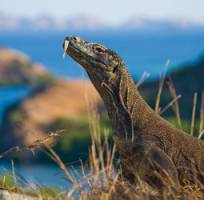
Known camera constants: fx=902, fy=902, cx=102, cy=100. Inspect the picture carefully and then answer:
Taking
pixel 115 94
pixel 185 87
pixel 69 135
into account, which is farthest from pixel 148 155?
pixel 185 87

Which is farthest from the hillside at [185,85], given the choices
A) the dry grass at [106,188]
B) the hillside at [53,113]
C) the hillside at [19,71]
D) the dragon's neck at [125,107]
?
the dry grass at [106,188]

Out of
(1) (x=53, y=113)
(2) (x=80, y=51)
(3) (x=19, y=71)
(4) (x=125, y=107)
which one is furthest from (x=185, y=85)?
(2) (x=80, y=51)

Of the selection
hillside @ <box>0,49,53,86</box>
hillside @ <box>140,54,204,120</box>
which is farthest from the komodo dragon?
hillside @ <box>0,49,53,86</box>

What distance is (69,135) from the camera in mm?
54312

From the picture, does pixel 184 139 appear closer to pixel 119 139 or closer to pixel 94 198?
pixel 119 139

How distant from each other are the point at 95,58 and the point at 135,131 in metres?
0.58

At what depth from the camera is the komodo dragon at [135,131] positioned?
19.6 ft

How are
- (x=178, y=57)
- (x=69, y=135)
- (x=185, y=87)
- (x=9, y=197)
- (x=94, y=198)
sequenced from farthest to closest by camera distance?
(x=178, y=57) < (x=185, y=87) < (x=69, y=135) < (x=9, y=197) < (x=94, y=198)

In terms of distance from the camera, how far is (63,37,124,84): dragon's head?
6145mm

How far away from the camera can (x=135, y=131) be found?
619 centimetres

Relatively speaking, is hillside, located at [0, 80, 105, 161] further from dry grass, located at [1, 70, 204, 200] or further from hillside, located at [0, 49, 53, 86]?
hillside, located at [0, 49, 53, 86]

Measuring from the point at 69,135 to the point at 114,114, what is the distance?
4810 cm

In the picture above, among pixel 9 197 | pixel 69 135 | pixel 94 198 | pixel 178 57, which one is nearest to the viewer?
pixel 94 198

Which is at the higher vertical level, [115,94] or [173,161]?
[115,94]
